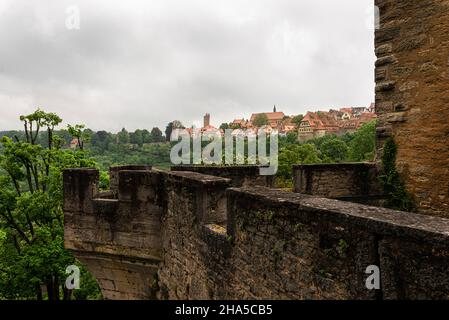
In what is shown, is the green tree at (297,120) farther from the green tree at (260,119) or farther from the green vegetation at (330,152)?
the green vegetation at (330,152)

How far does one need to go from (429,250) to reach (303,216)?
3.60ft

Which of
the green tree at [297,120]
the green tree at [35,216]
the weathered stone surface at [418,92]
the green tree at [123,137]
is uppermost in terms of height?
the green tree at [297,120]

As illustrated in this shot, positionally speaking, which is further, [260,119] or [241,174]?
[260,119]

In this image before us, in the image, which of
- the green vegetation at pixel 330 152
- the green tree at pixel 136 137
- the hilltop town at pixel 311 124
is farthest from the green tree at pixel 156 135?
the green vegetation at pixel 330 152

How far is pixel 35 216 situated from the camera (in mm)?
16359

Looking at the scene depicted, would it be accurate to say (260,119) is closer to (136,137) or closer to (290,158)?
(136,137)

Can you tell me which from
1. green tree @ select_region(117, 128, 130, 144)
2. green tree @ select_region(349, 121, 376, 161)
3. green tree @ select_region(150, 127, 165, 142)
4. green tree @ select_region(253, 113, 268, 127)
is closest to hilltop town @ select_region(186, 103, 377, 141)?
green tree @ select_region(253, 113, 268, 127)

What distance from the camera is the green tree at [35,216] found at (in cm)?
1541

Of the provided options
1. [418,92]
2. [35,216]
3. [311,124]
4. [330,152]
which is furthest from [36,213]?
[311,124]

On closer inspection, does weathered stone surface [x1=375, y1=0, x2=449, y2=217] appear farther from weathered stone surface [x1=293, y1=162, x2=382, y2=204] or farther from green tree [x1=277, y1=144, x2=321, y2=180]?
green tree [x1=277, y1=144, x2=321, y2=180]

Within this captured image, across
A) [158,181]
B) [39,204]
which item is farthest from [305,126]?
[158,181]

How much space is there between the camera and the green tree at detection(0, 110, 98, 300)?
15.4 m
